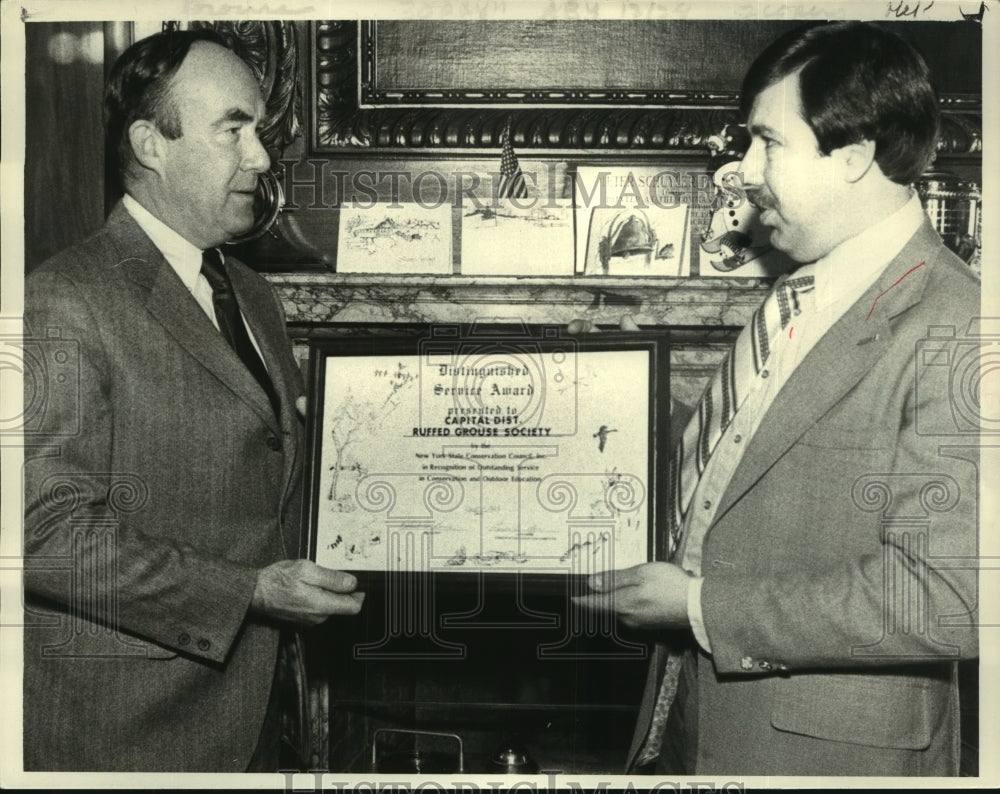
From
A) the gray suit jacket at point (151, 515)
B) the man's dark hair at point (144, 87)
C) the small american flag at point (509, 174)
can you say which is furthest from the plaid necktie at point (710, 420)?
the man's dark hair at point (144, 87)

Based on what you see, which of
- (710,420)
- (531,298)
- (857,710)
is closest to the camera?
(857,710)

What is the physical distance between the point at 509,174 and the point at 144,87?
95 cm

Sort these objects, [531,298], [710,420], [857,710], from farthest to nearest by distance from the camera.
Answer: [531,298] → [710,420] → [857,710]

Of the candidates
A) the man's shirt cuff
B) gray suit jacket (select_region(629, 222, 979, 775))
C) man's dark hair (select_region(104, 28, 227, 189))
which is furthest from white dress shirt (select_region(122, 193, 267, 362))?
gray suit jacket (select_region(629, 222, 979, 775))

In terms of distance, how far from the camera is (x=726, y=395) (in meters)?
2.93

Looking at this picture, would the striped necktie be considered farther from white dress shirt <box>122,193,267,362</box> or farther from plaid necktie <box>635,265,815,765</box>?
white dress shirt <box>122,193,267,362</box>

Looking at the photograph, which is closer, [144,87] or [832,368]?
[832,368]

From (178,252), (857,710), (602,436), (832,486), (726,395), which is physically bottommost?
(857,710)

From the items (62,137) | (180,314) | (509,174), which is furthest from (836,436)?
(62,137)

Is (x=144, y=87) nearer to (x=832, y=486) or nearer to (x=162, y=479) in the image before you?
(x=162, y=479)

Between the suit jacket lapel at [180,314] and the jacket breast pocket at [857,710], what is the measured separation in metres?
1.44

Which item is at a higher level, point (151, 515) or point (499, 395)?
point (499, 395)

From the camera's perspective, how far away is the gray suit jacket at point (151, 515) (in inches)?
114

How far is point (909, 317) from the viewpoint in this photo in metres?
2.86
